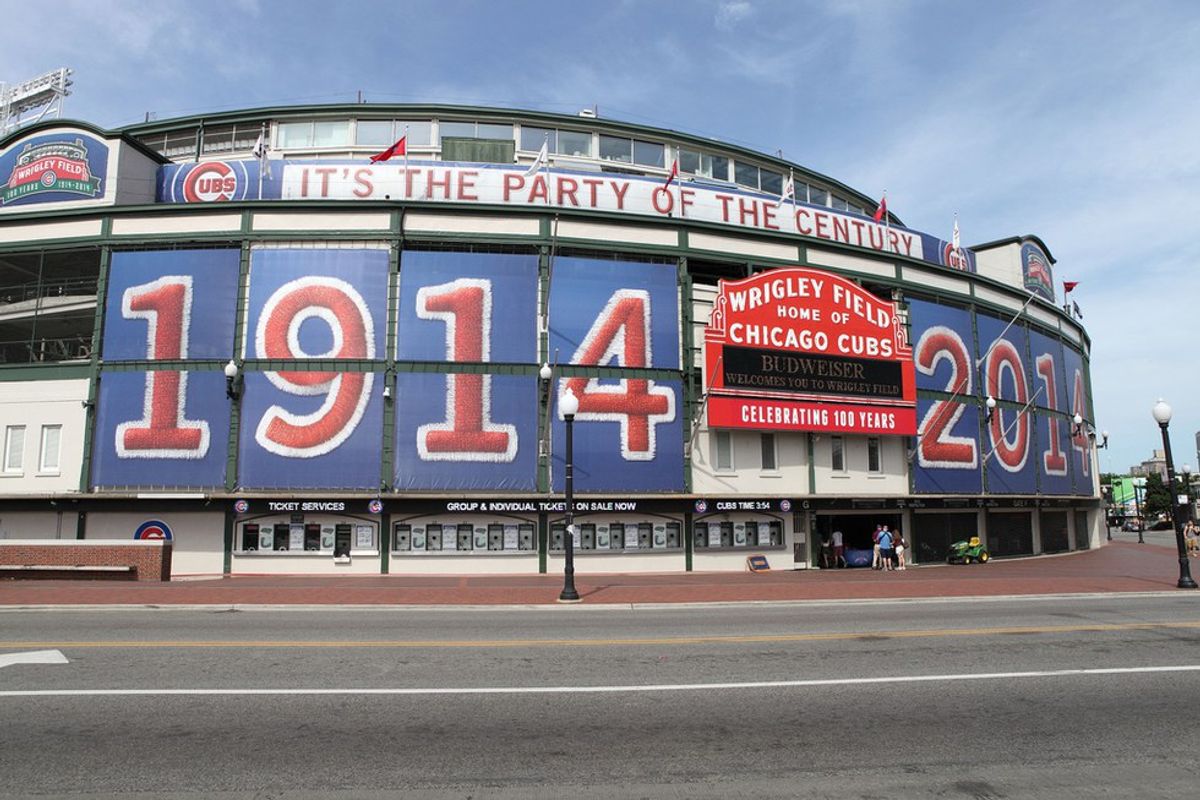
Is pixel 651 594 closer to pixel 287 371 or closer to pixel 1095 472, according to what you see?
pixel 287 371

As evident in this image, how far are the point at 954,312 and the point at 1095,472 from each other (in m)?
21.2

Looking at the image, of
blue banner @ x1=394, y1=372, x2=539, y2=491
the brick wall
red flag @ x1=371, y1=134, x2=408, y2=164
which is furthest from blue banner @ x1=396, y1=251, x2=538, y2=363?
the brick wall

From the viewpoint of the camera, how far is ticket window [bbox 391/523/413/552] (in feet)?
87.1

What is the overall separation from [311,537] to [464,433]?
6.60 m

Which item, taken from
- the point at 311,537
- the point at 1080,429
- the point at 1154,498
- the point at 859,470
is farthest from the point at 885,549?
the point at 1154,498

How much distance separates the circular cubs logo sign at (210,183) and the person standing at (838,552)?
27.8m

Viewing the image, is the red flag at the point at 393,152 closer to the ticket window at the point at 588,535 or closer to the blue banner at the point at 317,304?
the blue banner at the point at 317,304

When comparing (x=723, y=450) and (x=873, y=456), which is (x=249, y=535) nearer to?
(x=723, y=450)

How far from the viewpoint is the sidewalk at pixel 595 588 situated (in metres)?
18.3

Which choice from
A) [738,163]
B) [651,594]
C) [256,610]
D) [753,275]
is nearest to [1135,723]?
[651,594]

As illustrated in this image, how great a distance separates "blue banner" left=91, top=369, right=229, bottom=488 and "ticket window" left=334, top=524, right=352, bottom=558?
14.5ft

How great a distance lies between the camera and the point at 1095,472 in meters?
47.6

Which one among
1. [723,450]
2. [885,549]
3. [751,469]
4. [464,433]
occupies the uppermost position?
[464,433]

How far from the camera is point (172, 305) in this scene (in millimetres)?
27250
